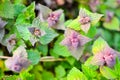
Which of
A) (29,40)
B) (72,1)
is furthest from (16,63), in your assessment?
(72,1)

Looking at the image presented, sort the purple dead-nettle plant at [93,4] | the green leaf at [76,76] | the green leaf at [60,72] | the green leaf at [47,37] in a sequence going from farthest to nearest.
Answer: the purple dead-nettle plant at [93,4] → the green leaf at [60,72] → the green leaf at [47,37] → the green leaf at [76,76]

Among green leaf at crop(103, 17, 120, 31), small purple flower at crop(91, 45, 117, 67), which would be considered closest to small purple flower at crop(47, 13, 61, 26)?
small purple flower at crop(91, 45, 117, 67)

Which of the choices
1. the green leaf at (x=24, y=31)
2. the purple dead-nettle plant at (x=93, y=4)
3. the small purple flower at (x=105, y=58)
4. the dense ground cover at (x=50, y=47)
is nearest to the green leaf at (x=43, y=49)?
the dense ground cover at (x=50, y=47)

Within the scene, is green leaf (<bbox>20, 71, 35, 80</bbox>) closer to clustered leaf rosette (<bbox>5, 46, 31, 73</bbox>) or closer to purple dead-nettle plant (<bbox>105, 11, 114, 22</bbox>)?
clustered leaf rosette (<bbox>5, 46, 31, 73</bbox>)

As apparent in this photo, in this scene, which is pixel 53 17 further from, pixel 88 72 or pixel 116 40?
pixel 116 40

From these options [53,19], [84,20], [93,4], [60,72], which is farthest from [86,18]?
[93,4]

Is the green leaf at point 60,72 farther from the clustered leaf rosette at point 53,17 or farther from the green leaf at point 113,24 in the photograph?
the green leaf at point 113,24
